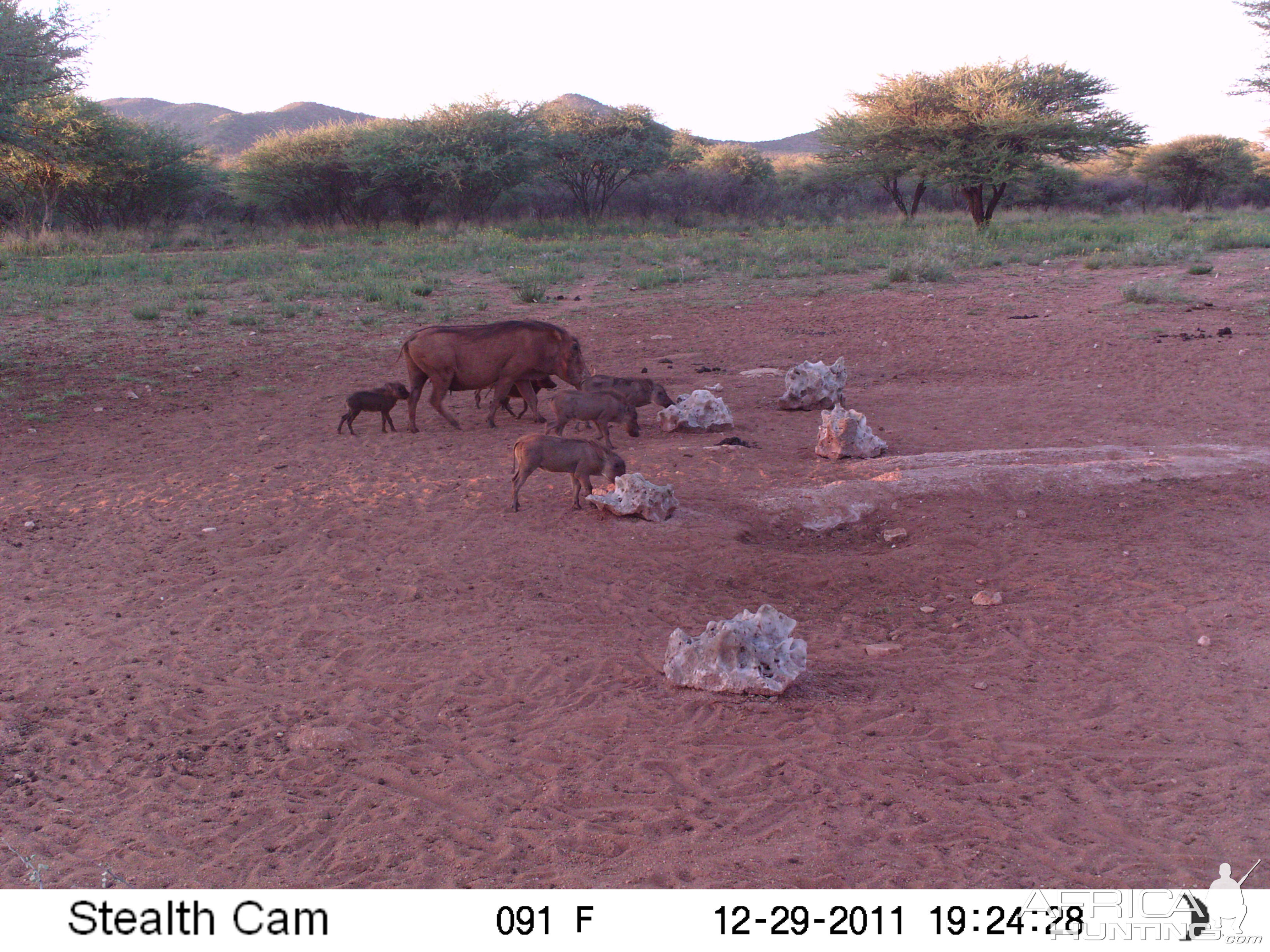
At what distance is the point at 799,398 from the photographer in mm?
9984

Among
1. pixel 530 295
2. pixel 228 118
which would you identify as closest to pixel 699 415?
pixel 530 295

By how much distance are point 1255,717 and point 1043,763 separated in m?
1.06

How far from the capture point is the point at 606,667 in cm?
467

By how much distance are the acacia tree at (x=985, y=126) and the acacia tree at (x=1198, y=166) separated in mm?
15783

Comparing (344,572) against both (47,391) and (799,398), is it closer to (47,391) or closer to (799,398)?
(799,398)

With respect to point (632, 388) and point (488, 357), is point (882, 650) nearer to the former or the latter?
point (632, 388)

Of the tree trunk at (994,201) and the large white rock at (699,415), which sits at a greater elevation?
the tree trunk at (994,201)

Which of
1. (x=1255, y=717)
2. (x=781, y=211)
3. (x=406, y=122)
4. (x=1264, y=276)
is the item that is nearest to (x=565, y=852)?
(x=1255, y=717)

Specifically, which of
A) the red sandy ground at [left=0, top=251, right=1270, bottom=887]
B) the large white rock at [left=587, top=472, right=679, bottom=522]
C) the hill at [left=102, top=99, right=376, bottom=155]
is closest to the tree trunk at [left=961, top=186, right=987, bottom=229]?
the red sandy ground at [left=0, top=251, right=1270, bottom=887]

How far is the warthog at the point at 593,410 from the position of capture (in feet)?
28.2

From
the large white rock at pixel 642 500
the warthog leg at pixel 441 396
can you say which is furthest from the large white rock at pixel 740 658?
the warthog leg at pixel 441 396

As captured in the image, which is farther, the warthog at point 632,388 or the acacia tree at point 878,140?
the acacia tree at point 878,140

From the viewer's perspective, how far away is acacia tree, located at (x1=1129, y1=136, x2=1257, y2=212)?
4128 centimetres

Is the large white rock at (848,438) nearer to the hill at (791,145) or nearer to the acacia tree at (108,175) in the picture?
the acacia tree at (108,175)
